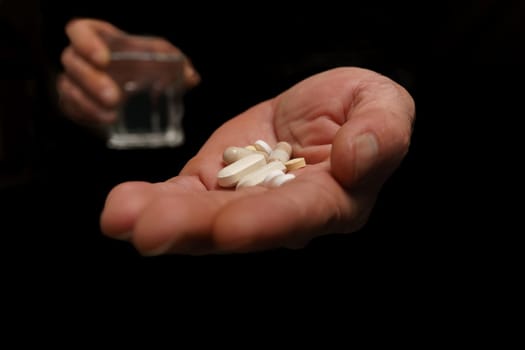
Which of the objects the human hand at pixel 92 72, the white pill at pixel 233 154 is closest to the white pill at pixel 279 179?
the white pill at pixel 233 154

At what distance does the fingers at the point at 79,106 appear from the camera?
1187 millimetres

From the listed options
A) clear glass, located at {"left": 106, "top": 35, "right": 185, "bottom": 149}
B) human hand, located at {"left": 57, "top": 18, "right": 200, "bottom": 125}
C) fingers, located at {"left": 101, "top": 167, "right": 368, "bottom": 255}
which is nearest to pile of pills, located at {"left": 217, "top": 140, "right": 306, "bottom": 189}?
fingers, located at {"left": 101, "top": 167, "right": 368, "bottom": 255}

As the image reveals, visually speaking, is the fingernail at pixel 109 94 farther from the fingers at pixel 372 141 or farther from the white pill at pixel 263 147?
the fingers at pixel 372 141

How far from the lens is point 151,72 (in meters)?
1.03

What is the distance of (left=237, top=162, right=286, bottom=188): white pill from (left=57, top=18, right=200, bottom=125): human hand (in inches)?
19.8

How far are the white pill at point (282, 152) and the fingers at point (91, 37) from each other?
611 millimetres

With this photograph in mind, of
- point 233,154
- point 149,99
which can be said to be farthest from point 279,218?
point 149,99

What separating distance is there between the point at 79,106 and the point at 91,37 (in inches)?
7.6

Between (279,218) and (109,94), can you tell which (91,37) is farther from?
(279,218)

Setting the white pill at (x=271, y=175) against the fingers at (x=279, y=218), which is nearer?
the fingers at (x=279, y=218)

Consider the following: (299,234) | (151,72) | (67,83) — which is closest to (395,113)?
(299,234)

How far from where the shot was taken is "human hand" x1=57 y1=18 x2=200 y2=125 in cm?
114

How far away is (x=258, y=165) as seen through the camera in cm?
66

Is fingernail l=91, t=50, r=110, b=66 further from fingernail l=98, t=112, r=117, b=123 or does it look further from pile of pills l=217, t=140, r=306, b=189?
pile of pills l=217, t=140, r=306, b=189
